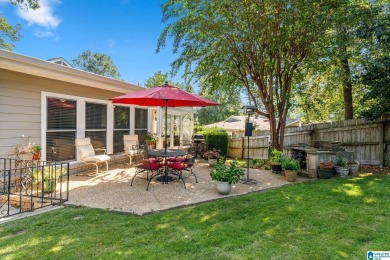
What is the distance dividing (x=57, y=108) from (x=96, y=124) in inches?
52.9

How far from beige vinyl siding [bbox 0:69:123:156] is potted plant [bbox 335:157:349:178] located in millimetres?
A: 7358

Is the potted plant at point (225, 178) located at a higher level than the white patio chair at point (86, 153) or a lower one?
lower

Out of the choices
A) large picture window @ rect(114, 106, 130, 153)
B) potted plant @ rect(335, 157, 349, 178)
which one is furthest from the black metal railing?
potted plant @ rect(335, 157, 349, 178)

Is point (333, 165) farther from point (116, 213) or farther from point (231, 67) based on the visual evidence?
point (116, 213)

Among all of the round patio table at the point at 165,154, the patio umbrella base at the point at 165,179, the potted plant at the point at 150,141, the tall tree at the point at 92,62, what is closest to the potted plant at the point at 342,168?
the round patio table at the point at 165,154

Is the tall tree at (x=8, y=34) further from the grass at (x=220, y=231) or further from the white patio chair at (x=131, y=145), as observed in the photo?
the grass at (x=220, y=231)

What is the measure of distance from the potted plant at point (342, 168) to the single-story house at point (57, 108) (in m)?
6.35

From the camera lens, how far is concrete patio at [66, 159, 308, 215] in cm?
410

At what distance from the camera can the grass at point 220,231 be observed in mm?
2572

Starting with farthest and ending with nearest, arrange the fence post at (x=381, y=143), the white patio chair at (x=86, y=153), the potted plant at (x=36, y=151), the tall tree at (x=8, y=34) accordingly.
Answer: the tall tree at (x=8, y=34), the fence post at (x=381, y=143), the white patio chair at (x=86, y=153), the potted plant at (x=36, y=151)

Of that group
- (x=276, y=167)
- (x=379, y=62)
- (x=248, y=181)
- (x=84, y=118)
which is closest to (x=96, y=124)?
(x=84, y=118)

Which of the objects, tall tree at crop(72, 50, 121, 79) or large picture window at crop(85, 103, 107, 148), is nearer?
large picture window at crop(85, 103, 107, 148)

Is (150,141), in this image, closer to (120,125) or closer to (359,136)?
(120,125)

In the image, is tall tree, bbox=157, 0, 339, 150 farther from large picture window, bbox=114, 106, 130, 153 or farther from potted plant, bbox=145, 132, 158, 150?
potted plant, bbox=145, 132, 158, 150
